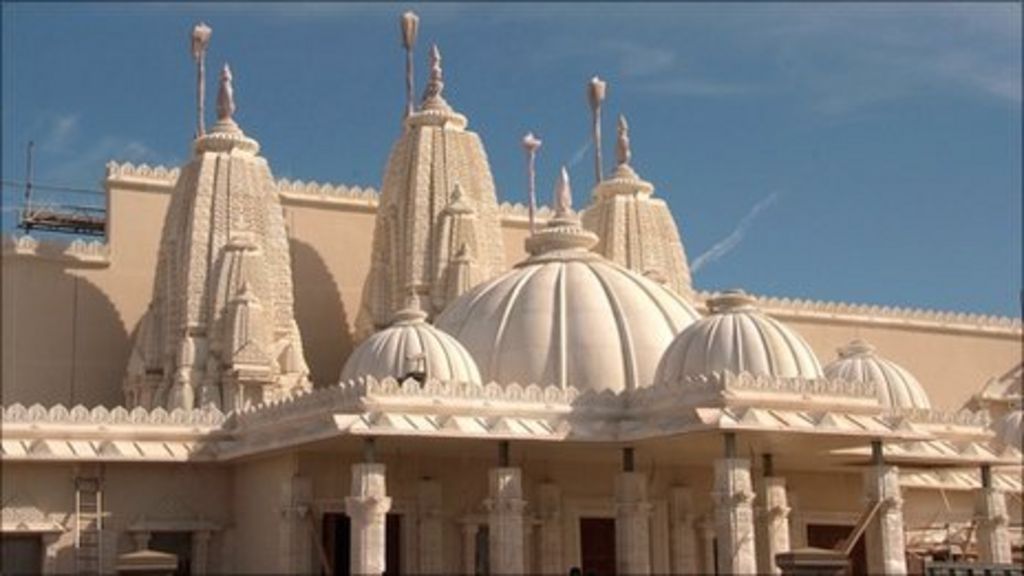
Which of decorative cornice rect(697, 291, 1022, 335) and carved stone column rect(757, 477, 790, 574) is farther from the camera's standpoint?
decorative cornice rect(697, 291, 1022, 335)

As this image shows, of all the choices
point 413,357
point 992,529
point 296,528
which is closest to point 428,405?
point 413,357

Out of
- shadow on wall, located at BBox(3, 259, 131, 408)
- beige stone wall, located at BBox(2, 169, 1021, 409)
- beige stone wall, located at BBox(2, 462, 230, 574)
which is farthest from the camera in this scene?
beige stone wall, located at BBox(2, 169, 1021, 409)

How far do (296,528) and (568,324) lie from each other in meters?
7.13

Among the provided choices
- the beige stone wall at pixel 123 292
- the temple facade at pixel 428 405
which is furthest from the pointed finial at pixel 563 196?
the beige stone wall at pixel 123 292

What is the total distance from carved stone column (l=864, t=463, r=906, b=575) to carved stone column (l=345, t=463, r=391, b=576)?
359 inches

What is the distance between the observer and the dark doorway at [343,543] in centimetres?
3206

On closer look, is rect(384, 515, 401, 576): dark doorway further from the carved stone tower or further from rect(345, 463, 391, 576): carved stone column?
the carved stone tower

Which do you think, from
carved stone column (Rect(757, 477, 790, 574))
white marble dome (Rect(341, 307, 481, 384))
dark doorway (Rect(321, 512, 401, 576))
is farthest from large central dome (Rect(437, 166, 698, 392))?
dark doorway (Rect(321, 512, 401, 576))

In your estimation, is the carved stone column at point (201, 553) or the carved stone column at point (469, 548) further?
the carved stone column at point (201, 553)

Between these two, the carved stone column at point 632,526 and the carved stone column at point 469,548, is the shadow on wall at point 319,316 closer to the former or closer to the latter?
the carved stone column at point 469,548

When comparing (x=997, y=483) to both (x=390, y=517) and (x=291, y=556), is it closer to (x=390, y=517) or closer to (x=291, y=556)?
(x=390, y=517)

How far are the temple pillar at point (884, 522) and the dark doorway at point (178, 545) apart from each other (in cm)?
1381

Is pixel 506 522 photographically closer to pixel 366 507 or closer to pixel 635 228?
pixel 366 507

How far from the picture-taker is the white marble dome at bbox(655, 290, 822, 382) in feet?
95.5
